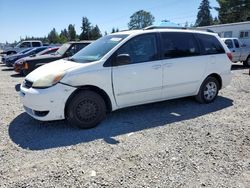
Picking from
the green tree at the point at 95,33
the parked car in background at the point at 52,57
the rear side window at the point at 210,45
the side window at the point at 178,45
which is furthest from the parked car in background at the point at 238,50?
the green tree at the point at 95,33

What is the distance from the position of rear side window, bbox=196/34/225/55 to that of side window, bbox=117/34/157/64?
4.91ft

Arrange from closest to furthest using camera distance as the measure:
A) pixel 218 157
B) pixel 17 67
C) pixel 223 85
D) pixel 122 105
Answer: pixel 218 157 → pixel 122 105 → pixel 223 85 → pixel 17 67

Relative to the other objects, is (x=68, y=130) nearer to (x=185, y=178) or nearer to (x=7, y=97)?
(x=185, y=178)

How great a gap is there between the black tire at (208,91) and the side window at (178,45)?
2.75 feet

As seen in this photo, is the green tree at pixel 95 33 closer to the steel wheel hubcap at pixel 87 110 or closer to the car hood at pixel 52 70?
the car hood at pixel 52 70

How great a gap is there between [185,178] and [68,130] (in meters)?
2.54

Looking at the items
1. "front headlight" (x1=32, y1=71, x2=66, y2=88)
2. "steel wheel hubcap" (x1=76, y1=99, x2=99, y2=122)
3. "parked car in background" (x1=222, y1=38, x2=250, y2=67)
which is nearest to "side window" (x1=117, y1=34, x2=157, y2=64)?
"steel wheel hubcap" (x1=76, y1=99, x2=99, y2=122)

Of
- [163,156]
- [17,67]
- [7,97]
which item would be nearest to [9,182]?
[163,156]

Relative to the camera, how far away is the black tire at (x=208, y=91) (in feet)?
22.0

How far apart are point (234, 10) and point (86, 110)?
57755 mm

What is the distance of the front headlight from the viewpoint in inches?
190

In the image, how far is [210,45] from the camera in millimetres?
6773

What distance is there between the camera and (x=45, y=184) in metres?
3.32

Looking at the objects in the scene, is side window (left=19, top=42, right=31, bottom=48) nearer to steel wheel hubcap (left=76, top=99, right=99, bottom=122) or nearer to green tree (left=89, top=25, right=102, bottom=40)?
steel wheel hubcap (left=76, top=99, right=99, bottom=122)
